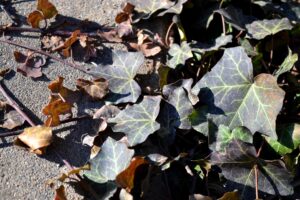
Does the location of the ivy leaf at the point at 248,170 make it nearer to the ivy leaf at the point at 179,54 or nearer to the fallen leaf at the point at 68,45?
the ivy leaf at the point at 179,54

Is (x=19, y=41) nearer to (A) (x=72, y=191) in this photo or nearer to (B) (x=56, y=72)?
(B) (x=56, y=72)

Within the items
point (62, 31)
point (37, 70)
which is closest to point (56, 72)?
point (37, 70)

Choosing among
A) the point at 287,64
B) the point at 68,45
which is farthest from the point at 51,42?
the point at 287,64

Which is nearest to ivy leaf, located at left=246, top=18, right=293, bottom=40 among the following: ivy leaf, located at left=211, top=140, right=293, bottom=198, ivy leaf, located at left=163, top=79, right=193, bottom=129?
ivy leaf, located at left=163, top=79, right=193, bottom=129

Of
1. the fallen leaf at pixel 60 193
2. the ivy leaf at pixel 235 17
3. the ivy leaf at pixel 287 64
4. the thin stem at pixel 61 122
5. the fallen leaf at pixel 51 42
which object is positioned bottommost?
the fallen leaf at pixel 60 193

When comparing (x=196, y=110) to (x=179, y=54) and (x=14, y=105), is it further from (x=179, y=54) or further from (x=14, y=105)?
(x=14, y=105)

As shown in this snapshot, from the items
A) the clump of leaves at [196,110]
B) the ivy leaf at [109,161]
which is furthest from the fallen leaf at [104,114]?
the ivy leaf at [109,161]

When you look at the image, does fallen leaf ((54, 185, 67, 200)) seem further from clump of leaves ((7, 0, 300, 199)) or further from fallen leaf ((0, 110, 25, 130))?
fallen leaf ((0, 110, 25, 130))
